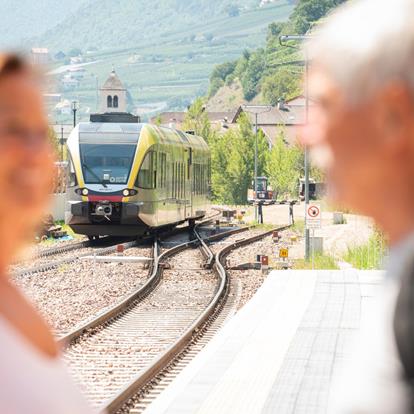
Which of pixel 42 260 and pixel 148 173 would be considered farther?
pixel 148 173

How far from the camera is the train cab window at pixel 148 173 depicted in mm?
31672

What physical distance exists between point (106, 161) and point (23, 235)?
30.3m

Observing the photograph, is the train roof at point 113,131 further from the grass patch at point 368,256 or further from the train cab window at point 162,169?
the grass patch at point 368,256

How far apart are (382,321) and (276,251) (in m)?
33.7

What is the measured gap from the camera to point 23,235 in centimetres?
164

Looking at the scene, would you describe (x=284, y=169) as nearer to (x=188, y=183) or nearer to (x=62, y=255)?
(x=188, y=183)

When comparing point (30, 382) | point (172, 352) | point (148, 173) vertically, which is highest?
point (30, 382)

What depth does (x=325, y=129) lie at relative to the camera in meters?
1.69

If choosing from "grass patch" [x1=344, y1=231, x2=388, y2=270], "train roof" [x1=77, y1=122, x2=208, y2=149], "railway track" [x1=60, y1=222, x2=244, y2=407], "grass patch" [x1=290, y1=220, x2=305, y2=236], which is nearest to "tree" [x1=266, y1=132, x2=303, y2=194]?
"grass patch" [x1=290, y1=220, x2=305, y2=236]

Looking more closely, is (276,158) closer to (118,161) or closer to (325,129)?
(118,161)

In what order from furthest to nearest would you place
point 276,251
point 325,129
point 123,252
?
1. point 276,251
2. point 123,252
3. point 325,129

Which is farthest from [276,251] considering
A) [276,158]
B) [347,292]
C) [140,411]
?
[276,158]

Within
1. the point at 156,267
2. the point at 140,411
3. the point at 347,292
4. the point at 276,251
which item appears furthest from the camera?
the point at 276,251

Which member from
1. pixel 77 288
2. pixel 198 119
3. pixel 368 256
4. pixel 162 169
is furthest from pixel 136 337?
pixel 198 119
